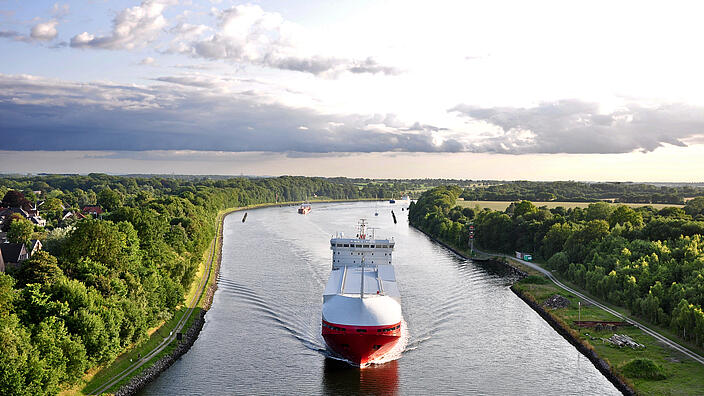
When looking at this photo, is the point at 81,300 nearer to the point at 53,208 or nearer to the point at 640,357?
the point at 640,357

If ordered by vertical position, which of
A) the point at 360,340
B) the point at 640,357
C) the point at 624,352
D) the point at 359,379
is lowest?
the point at 359,379

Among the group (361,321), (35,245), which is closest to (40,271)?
(361,321)

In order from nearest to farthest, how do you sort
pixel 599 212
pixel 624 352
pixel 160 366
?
pixel 160 366 < pixel 624 352 < pixel 599 212

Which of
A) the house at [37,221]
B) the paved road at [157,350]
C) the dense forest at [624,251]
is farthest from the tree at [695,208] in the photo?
the house at [37,221]

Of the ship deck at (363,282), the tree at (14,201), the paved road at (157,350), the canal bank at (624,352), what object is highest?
the tree at (14,201)

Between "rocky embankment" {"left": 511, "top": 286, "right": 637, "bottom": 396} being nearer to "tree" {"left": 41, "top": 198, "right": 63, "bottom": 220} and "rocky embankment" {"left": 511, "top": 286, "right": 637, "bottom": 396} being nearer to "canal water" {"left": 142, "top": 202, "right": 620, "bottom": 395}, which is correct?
"canal water" {"left": 142, "top": 202, "right": 620, "bottom": 395}

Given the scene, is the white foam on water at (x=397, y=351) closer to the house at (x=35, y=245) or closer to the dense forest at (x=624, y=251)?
the dense forest at (x=624, y=251)
